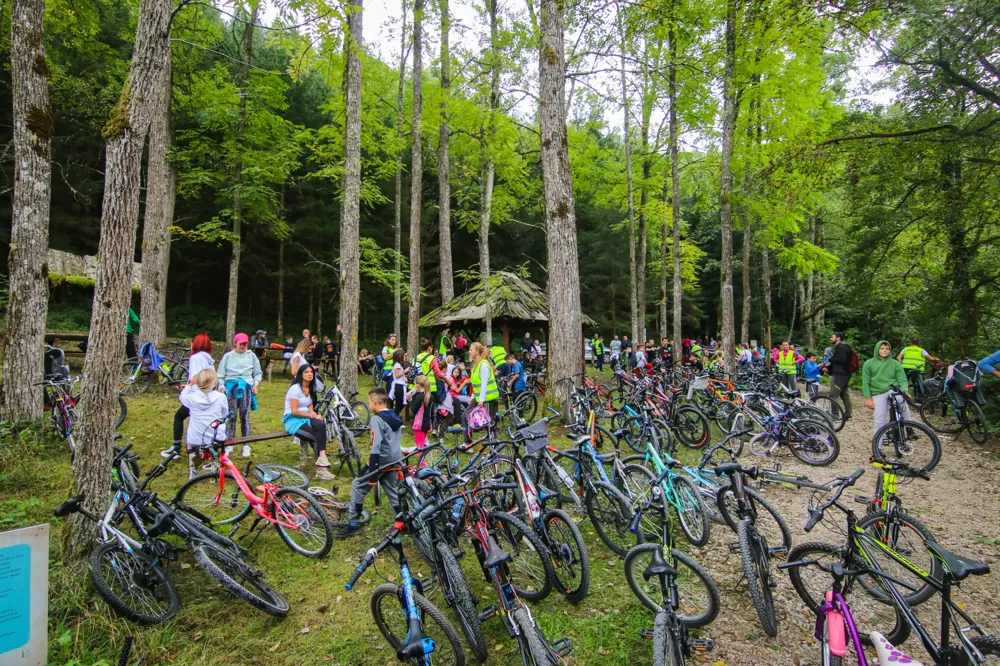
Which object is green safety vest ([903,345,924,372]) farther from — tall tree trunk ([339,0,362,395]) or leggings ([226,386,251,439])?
leggings ([226,386,251,439])

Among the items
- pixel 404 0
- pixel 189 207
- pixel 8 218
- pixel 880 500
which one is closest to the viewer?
pixel 880 500

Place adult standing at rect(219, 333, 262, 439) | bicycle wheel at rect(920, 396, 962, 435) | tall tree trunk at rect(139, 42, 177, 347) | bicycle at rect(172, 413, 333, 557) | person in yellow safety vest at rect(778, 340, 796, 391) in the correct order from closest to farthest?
bicycle at rect(172, 413, 333, 557) < adult standing at rect(219, 333, 262, 439) < bicycle wheel at rect(920, 396, 962, 435) < tall tree trunk at rect(139, 42, 177, 347) < person in yellow safety vest at rect(778, 340, 796, 391)

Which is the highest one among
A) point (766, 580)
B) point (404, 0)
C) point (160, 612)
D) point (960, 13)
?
point (404, 0)

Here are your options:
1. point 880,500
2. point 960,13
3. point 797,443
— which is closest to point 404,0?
point 960,13

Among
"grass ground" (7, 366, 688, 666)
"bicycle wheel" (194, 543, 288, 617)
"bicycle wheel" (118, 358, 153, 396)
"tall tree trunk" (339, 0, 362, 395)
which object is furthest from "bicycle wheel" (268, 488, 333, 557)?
"bicycle wheel" (118, 358, 153, 396)

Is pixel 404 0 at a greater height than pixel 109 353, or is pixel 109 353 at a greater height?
pixel 404 0

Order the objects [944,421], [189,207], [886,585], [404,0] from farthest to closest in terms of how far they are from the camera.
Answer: [189,207] → [404,0] → [944,421] → [886,585]

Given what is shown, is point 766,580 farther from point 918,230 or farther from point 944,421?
point 918,230

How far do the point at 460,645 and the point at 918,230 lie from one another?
45.9 feet

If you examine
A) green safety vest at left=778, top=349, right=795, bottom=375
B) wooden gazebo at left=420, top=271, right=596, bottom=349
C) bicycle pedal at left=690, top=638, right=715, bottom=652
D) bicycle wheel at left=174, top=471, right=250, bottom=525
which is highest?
wooden gazebo at left=420, top=271, right=596, bottom=349

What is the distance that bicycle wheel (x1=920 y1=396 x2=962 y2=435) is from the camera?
951 cm

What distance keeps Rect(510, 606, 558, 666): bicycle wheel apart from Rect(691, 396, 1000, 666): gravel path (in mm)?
1299

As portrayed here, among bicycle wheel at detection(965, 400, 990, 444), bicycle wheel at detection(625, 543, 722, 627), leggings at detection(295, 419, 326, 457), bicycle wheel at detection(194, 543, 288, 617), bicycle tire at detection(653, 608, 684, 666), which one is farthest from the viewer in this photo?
bicycle wheel at detection(965, 400, 990, 444)

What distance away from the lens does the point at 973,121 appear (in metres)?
8.27
